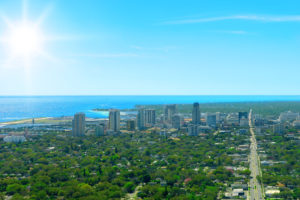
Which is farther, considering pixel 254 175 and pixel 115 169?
pixel 115 169

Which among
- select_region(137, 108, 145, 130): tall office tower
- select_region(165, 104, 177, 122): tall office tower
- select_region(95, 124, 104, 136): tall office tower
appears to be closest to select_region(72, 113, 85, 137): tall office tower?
select_region(95, 124, 104, 136): tall office tower

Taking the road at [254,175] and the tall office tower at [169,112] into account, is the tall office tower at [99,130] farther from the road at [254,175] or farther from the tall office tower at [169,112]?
the road at [254,175]

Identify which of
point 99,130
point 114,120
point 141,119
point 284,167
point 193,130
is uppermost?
point 114,120

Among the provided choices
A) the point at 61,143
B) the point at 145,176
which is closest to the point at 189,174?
the point at 145,176

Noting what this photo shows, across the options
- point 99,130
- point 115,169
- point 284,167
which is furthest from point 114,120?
point 284,167

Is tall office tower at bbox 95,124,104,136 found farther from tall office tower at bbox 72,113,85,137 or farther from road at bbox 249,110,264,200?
road at bbox 249,110,264,200

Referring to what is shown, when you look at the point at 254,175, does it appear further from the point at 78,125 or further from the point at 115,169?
the point at 78,125

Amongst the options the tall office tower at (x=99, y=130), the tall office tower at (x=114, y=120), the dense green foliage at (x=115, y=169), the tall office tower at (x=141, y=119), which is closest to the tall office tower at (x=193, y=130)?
the dense green foliage at (x=115, y=169)

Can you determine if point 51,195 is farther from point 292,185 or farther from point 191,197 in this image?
point 292,185

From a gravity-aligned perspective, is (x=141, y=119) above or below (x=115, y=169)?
above
